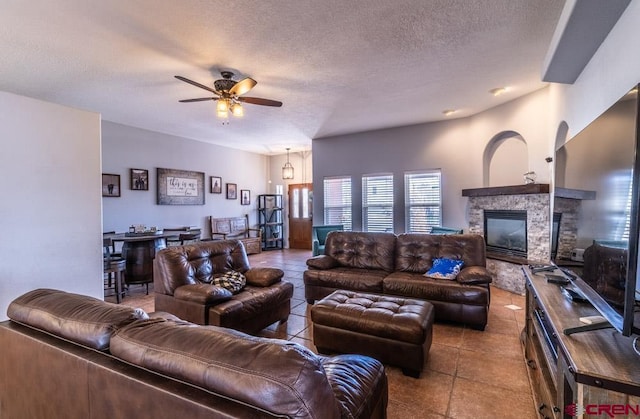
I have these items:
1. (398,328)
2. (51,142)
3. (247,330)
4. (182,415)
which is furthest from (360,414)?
(51,142)

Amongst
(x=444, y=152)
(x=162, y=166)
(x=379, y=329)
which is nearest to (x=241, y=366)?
(x=379, y=329)

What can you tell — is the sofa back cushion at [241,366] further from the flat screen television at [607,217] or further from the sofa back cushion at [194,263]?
the sofa back cushion at [194,263]

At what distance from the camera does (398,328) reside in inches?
84.6

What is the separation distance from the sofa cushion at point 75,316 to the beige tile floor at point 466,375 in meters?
1.59

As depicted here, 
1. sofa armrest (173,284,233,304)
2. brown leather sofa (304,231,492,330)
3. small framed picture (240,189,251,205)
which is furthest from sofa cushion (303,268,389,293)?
small framed picture (240,189,251,205)

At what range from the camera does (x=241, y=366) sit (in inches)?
32.1

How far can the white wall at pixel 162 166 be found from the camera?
214 inches

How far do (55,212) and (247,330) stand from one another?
2.22 meters

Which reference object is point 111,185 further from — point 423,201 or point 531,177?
point 531,177

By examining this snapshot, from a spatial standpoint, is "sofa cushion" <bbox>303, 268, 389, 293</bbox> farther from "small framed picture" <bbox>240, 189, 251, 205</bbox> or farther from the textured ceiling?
"small framed picture" <bbox>240, 189, 251, 205</bbox>

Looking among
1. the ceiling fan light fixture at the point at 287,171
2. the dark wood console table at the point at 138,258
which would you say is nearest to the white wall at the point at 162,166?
the ceiling fan light fixture at the point at 287,171

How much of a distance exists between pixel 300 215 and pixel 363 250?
4976 millimetres

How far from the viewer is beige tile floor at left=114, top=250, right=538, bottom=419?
1.84m

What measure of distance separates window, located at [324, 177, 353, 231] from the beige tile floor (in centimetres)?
327
